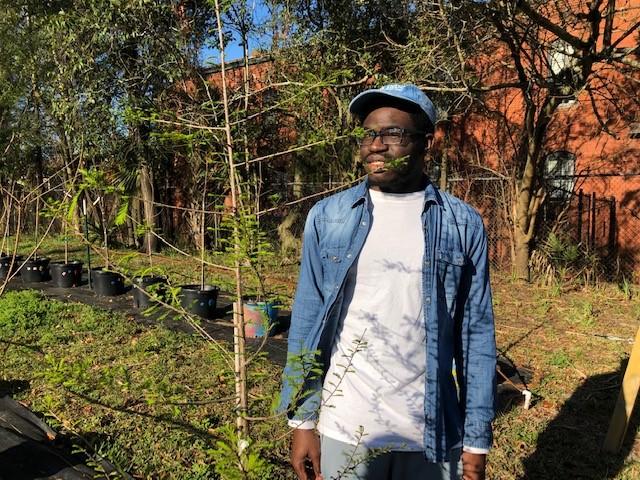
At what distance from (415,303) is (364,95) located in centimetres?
64

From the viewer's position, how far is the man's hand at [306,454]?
155 centimetres

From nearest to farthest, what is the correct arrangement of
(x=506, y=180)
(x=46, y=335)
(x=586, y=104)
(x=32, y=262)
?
(x=46, y=335) → (x=32, y=262) → (x=506, y=180) → (x=586, y=104)

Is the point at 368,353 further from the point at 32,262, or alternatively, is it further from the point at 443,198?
the point at 32,262

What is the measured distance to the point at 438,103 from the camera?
9.68 metres

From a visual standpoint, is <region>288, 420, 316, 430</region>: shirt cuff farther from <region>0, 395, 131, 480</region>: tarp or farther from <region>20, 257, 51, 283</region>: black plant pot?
<region>20, 257, 51, 283</region>: black plant pot

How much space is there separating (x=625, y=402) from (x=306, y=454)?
2491 mm

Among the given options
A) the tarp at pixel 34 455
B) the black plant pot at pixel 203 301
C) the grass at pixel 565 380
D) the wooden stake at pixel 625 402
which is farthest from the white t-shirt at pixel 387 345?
the black plant pot at pixel 203 301

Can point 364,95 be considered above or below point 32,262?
above

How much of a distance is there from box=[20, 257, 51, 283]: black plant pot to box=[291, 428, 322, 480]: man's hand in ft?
27.9

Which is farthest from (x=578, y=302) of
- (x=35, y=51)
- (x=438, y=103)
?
(x=35, y=51)

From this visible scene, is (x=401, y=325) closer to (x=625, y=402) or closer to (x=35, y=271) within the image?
Answer: (x=625, y=402)

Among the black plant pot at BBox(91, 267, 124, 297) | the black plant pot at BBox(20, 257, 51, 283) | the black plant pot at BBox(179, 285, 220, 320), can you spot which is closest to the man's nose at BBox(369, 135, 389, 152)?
the black plant pot at BBox(179, 285, 220, 320)

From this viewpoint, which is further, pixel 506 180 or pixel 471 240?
pixel 506 180

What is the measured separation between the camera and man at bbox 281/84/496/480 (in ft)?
4.89
